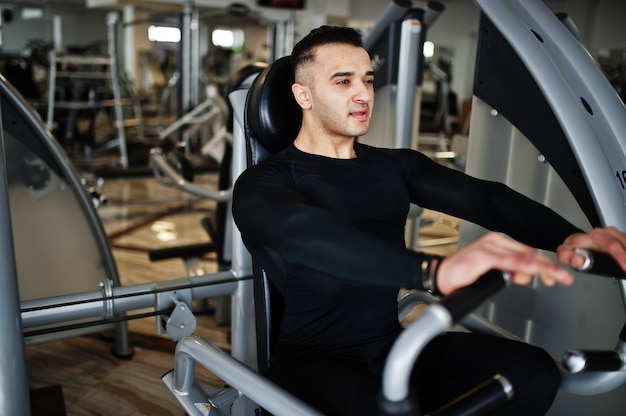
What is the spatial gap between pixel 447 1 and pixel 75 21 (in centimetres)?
796

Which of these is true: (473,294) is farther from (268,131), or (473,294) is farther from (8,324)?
(8,324)

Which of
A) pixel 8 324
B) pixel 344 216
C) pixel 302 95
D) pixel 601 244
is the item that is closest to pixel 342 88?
pixel 302 95

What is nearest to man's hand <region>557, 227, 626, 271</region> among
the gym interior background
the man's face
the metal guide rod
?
the man's face

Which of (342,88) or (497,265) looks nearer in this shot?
(497,265)

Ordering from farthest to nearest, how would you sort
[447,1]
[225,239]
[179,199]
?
[447,1] → [179,199] → [225,239]

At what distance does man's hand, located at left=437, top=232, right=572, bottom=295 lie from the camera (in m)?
0.78

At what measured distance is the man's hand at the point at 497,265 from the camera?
783 millimetres

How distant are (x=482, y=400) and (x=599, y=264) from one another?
274 millimetres

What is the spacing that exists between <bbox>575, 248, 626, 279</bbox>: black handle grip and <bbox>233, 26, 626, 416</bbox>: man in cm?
2

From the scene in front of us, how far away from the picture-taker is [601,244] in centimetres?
102

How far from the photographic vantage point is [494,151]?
1768 millimetres

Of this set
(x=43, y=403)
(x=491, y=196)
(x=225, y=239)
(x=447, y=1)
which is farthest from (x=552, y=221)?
(x=447, y=1)

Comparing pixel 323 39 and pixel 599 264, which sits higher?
pixel 323 39

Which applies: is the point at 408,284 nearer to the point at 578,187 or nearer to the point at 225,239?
the point at 578,187
